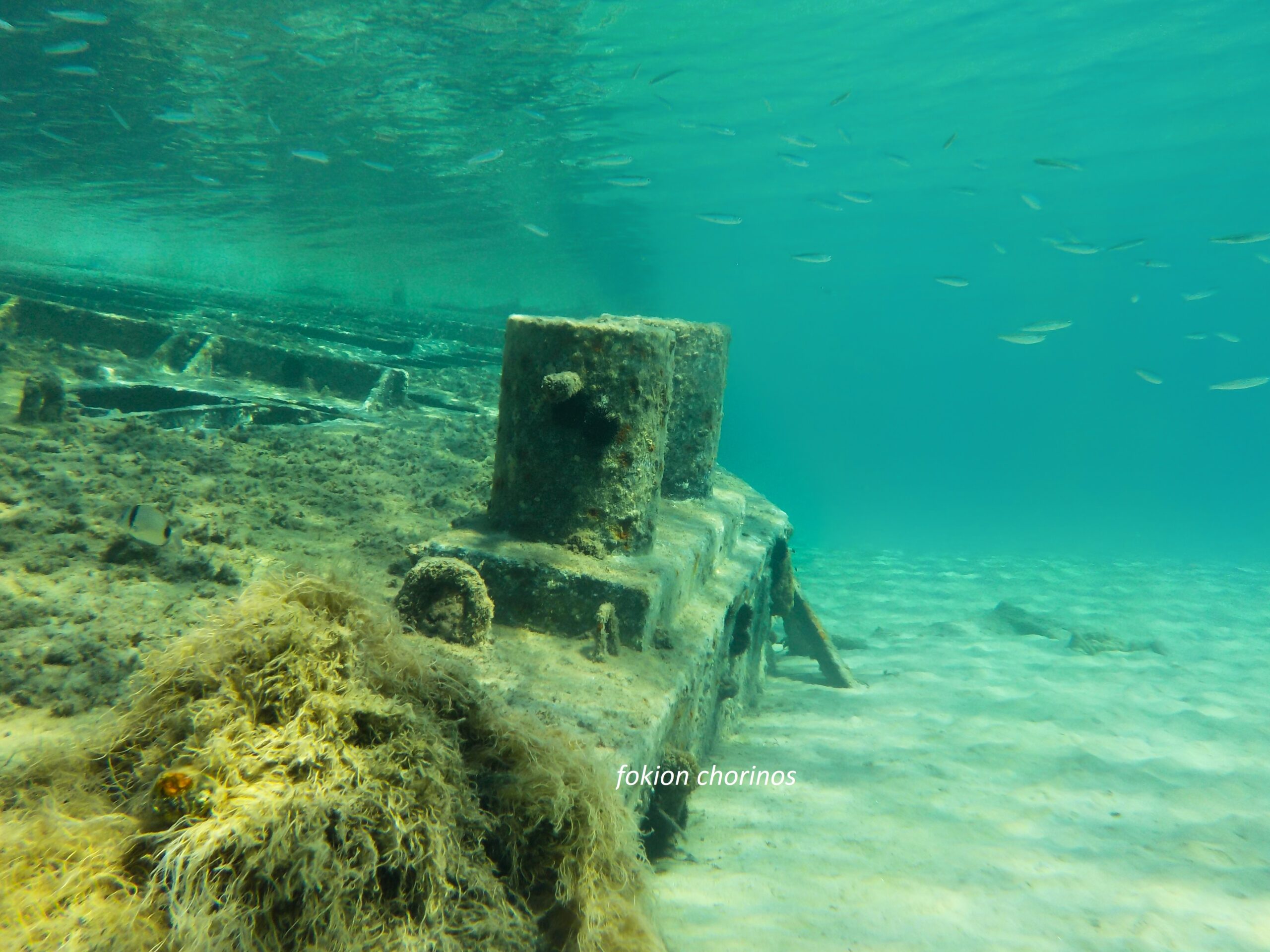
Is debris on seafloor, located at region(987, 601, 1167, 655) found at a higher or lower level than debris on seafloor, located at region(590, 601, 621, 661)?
lower

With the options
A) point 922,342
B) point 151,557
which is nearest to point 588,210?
point 151,557

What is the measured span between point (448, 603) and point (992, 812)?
15.7ft

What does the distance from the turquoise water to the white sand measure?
39.2 feet

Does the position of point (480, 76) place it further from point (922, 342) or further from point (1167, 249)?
point (922, 342)

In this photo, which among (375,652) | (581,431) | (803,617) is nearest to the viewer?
(375,652)

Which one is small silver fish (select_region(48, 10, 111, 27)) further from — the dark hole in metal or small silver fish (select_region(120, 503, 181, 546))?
small silver fish (select_region(120, 503, 181, 546))

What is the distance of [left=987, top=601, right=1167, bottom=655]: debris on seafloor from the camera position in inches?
449

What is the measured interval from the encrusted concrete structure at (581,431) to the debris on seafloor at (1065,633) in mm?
10335

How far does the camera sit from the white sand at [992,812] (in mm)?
3812

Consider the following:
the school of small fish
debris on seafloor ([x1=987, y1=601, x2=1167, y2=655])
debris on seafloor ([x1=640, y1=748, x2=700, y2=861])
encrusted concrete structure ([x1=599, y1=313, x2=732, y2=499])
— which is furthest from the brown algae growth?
the school of small fish

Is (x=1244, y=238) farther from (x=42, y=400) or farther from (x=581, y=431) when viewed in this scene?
(x=42, y=400)

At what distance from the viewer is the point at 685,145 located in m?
24.4

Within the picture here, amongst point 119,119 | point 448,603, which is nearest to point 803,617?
point 448,603

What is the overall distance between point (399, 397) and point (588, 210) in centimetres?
2371
